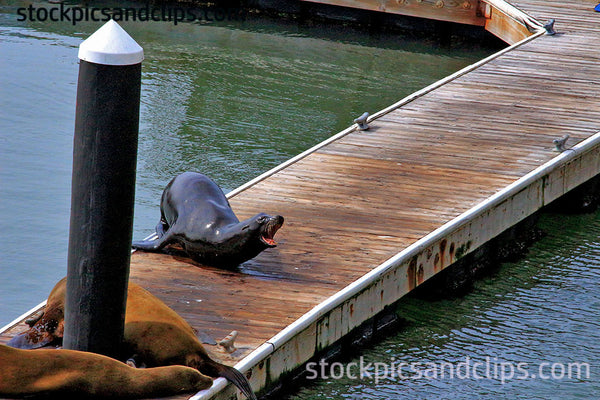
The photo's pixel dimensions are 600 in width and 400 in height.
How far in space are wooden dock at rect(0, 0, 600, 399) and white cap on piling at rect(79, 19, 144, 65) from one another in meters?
1.73

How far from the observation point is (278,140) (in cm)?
1122

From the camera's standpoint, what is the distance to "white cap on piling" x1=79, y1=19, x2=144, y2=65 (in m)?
4.38

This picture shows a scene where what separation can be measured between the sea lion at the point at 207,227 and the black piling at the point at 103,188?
4.74 ft

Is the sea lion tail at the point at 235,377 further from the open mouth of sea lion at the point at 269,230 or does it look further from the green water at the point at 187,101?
the green water at the point at 187,101

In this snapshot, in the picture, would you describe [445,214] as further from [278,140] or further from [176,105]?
[176,105]

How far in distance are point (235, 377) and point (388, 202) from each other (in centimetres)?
306

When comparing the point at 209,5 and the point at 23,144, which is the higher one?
the point at 209,5

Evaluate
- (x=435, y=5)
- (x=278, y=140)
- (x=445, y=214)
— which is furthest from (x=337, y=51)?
(x=445, y=214)

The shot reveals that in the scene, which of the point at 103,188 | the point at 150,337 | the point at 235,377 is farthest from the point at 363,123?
the point at 103,188

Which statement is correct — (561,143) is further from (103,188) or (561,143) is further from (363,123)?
A: (103,188)

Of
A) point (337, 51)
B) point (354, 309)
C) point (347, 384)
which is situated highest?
point (337, 51)

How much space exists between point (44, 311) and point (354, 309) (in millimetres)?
2031

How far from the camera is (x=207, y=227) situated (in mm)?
6414

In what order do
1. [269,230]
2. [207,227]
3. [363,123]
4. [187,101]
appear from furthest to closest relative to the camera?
1. [187,101]
2. [363,123]
3. [207,227]
4. [269,230]
